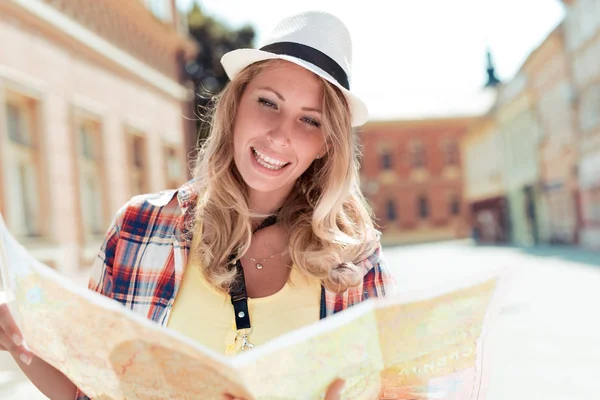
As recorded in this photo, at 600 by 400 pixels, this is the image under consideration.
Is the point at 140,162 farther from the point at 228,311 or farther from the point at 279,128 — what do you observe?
the point at 228,311

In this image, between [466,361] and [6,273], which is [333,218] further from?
[6,273]

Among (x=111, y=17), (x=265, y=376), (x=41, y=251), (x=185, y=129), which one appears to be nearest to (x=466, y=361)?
(x=265, y=376)

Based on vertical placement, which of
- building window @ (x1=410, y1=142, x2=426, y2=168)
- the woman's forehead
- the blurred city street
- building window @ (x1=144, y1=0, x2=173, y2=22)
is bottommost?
the blurred city street

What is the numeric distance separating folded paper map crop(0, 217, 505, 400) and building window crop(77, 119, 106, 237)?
9117 millimetres

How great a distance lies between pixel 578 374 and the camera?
17.3ft

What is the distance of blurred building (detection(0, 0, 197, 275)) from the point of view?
27.4 feet

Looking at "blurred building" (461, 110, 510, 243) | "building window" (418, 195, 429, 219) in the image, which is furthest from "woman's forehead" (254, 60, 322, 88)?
"building window" (418, 195, 429, 219)

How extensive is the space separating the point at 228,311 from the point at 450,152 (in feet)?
133

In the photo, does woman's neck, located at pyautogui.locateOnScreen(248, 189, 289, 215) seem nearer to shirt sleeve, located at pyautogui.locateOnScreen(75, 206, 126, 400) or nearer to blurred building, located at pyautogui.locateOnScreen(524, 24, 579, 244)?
shirt sleeve, located at pyautogui.locateOnScreen(75, 206, 126, 400)

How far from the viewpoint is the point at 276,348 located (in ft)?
3.68

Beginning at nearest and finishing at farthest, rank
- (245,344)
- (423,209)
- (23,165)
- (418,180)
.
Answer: (245,344) < (23,165) < (418,180) < (423,209)

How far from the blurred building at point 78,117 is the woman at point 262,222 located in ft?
20.4

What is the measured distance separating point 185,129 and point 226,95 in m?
13.4

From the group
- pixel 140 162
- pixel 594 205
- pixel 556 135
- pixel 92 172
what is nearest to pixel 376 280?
pixel 92 172
